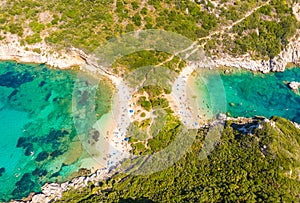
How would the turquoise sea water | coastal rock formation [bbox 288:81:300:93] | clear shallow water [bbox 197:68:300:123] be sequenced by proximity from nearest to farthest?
the turquoise sea water
clear shallow water [bbox 197:68:300:123]
coastal rock formation [bbox 288:81:300:93]

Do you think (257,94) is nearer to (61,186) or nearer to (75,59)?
(75,59)

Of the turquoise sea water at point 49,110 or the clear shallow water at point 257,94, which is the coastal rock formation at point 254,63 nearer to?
the clear shallow water at point 257,94

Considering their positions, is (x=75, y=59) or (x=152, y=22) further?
(x=152, y=22)

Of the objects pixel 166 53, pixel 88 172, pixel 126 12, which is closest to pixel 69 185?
pixel 88 172

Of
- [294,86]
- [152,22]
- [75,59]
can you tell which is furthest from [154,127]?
[294,86]

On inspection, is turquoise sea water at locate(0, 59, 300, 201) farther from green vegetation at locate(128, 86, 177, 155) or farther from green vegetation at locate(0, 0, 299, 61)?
green vegetation at locate(128, 86, 177, 155)

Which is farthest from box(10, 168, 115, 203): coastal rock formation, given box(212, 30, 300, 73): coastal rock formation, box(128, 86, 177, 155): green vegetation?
box(212, 30, 300, 73): coastal rock formation
